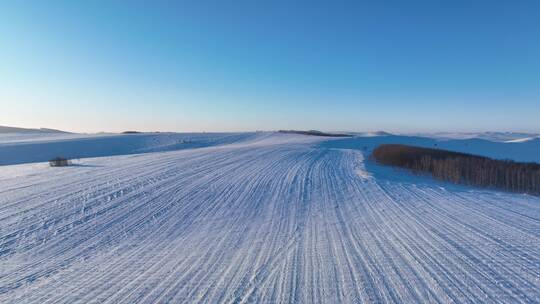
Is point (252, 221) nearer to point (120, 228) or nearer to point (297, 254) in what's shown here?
point (297, 254)

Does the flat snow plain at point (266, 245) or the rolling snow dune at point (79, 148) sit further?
the rolling snow dune at point (79, 148)

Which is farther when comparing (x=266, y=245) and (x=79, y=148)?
(x=79, y=148)

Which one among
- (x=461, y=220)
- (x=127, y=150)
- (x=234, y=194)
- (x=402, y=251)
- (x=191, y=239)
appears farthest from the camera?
(x=127, y=150)

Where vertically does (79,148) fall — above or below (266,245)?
above

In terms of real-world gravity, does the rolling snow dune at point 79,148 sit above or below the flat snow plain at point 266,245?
above

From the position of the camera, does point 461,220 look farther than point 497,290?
Yes

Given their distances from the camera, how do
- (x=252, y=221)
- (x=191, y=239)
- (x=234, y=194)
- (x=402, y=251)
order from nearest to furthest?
1. (x=402, y=251)
2. (x=191, y=239)
3. (x=252, y=221)
4. (x=234, y=194)

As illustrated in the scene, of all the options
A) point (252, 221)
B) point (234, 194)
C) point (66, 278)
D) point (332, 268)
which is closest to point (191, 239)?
point (252, 221)

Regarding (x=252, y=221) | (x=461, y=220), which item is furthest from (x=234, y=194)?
(x=461, y=220)
